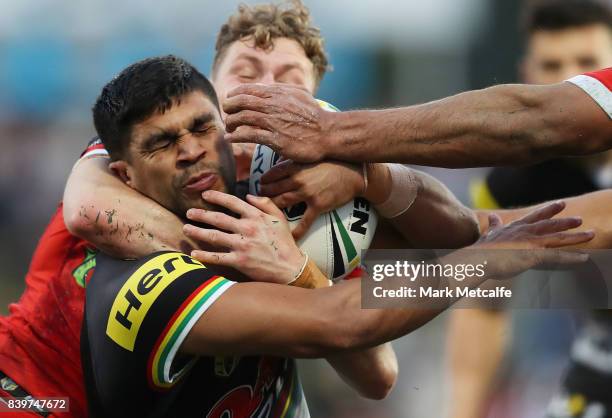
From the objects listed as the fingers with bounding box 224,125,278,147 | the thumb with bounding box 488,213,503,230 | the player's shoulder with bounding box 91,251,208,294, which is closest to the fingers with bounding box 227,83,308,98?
the fingers with bounding box 224,125,278,147

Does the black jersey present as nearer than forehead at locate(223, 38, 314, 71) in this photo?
Yes

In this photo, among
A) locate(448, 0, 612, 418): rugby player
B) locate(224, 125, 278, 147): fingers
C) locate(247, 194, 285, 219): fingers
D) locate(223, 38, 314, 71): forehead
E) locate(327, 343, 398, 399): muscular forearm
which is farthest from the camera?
locate(448, 0, 612, 418): rugby player

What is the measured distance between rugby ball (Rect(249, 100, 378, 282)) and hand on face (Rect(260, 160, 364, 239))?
0.17ft

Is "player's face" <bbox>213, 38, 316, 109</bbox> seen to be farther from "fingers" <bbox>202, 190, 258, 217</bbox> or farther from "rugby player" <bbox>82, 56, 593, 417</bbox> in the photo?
"fingers" <bbox>202, 190, 258, 217</bbox>

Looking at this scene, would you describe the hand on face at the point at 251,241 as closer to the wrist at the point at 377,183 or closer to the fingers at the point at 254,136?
the fingers at the point at 254,136

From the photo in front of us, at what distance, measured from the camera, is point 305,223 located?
346 centimetres

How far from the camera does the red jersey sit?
386cm

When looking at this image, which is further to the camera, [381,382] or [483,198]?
[483,198]

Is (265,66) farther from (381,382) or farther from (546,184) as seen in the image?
(546,184)

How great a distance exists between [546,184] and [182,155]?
10.6 feet

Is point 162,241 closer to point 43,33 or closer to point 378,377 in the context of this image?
point 378,377

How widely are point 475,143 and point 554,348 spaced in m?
4.92

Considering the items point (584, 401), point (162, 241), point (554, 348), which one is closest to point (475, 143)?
point (162, 241)

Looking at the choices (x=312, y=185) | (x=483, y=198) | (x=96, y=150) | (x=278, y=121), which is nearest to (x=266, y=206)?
(x=312, y=185)
